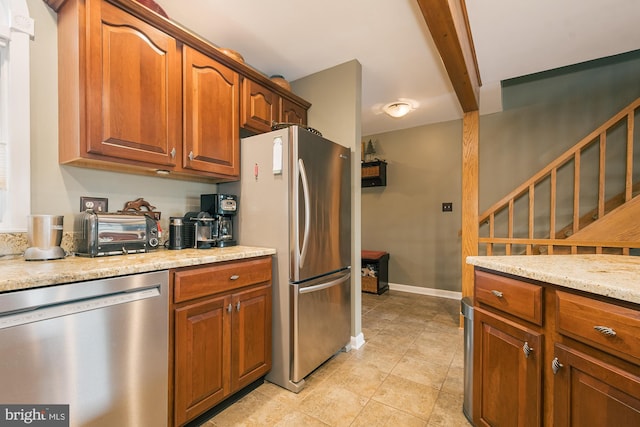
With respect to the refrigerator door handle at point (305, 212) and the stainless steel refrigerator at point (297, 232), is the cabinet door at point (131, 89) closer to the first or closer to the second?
the stainless steel refrigerator at point (297, 232)

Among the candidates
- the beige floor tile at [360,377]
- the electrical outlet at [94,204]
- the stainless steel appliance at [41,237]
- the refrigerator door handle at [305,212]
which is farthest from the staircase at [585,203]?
the stainless steel appliance at [41,237]

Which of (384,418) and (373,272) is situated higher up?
(373,272)

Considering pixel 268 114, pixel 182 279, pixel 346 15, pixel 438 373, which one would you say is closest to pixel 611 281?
pixel 438 373

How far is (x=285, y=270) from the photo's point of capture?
1.85m

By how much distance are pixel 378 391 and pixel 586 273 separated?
1.37m

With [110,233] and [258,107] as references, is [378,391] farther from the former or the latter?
[258,107]

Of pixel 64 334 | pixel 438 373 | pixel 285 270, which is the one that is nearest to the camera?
pixel 64 334

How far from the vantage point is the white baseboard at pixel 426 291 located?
12.9ft

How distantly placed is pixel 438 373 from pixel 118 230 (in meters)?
2.30

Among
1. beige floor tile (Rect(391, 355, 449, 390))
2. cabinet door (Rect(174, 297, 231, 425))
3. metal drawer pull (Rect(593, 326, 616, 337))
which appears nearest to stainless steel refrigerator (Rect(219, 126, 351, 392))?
cabinet door (Rect(174, 297, 231, 425))

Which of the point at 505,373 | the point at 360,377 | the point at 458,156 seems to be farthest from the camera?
the point at 458,156

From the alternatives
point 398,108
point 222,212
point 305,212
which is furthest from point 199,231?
point 398,108

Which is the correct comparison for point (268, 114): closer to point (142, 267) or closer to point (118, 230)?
point (118, 230)

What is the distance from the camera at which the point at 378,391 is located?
1.83m
